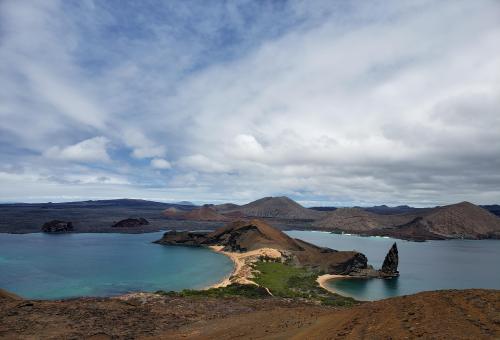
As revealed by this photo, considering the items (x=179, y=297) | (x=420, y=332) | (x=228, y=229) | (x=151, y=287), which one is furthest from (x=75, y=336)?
(x=228, y=229)

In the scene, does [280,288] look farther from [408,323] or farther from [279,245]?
[408,323]

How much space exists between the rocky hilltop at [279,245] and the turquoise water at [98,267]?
804 cm

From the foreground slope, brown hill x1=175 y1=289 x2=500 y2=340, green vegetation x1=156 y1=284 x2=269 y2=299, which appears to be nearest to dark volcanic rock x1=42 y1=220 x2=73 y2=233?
green vegetation x1=156 y1=284 x2=269 y2=299

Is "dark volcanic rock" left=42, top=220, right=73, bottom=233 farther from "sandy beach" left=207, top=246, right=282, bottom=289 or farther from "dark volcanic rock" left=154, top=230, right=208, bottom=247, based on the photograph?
"sandy beach" left=207, top=246, right=282, bottom=289

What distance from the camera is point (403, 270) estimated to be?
85312mm

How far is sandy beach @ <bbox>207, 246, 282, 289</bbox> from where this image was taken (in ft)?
185

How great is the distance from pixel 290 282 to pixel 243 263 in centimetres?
2017

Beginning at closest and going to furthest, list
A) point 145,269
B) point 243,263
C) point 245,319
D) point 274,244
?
point 245,319, point 243,263, point 145,269, point 274,244

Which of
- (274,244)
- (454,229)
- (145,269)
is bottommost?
(145,269)

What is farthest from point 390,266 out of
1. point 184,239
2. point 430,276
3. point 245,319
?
point 184,239

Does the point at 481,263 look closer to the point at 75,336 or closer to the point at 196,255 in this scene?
the point at 196,255

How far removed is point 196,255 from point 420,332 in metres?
91.6

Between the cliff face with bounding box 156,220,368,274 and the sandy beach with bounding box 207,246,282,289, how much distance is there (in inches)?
98.4

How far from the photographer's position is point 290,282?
190 feet
